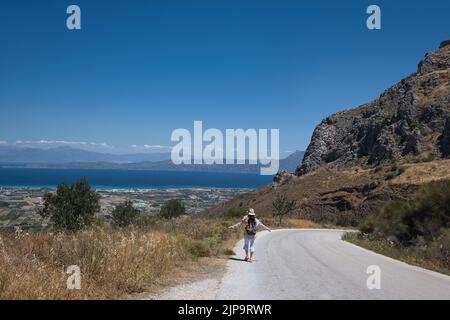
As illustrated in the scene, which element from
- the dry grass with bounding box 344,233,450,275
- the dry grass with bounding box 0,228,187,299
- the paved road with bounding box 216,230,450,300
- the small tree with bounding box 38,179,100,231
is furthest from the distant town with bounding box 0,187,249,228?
the dry grass with bounding box 344,233,450,275

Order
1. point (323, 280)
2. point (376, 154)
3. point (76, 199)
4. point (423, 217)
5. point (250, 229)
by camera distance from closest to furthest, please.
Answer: point (323, 280) → point (250, 229) → point (423, 217) → point (76, 199) → point (376, 154)

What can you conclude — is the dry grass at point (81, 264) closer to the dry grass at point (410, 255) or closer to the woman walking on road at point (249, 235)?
the woman walking on road at point (249, 235)

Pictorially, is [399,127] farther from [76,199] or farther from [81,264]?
[81,264]

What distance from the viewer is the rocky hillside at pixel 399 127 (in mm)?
84125

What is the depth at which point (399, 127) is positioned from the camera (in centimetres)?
9031

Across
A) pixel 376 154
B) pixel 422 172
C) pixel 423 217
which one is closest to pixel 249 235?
pixel 423 217

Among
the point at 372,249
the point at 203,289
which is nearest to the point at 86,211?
the point at 372,249

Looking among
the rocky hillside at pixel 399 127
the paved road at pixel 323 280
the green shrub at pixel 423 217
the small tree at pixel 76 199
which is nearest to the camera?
the paved road at pixel 323 280

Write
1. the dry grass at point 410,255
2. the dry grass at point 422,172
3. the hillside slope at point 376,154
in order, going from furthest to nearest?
Answer: the hillside slope at point 376,154
the dry grass at point 422,172
the dry grass at point 410,255

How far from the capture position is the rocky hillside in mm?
84125

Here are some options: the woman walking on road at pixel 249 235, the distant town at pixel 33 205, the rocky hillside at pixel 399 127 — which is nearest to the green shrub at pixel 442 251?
the woman walking on road at pixel 249 235

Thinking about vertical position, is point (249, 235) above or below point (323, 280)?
above
